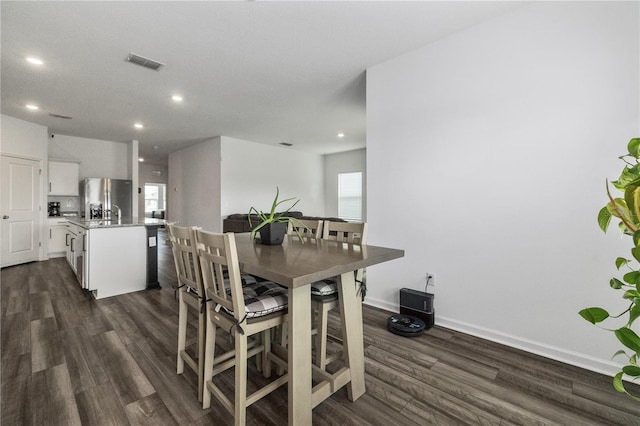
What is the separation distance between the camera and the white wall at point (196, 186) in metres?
6.72

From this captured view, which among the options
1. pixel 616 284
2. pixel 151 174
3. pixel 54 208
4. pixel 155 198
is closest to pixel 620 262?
pixel 616 284

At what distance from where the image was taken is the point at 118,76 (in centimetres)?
348

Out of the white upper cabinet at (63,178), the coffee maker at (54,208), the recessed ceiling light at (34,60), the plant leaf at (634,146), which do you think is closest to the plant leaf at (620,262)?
the plant leaf at (634,146)

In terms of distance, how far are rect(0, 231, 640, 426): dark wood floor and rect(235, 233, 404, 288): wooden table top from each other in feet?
2.93

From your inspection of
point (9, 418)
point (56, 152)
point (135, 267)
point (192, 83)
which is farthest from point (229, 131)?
point (9, 418)

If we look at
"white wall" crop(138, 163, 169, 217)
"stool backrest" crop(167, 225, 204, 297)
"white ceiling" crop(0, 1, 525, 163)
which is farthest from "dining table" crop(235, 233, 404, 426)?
"white wall" crop(138, 163, 169, 217)

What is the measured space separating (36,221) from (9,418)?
5509 mm

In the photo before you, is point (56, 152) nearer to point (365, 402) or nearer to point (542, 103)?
point (365, 402)

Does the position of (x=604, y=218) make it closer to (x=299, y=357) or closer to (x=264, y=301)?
(x=299, y=357)

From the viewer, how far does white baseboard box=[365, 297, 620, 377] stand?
200 cm

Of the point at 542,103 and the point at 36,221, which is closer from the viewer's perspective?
the point at 542,103

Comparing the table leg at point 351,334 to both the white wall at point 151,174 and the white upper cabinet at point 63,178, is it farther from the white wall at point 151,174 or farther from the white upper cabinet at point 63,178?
the white wall at point 151,174

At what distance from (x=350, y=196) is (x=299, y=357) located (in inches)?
289

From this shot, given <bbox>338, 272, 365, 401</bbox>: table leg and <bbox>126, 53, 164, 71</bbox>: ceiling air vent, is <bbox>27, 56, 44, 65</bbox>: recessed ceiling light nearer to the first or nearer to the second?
<bbox>126, 53, 164, 71</bbox>: ceiling air vent
